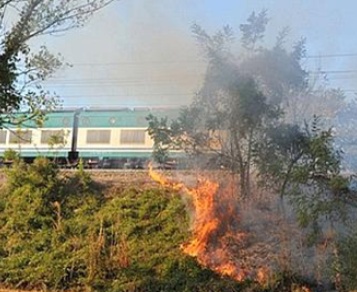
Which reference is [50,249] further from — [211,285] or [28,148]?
[28,148]

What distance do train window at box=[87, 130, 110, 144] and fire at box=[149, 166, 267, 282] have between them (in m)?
12.3

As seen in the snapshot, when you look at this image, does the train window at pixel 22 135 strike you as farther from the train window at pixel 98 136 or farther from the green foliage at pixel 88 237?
the train window at pixel 98 136

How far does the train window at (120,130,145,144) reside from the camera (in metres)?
20.6

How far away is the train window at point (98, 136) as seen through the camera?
74.2 feet

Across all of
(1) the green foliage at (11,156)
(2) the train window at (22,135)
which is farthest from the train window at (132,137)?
(2) the train window at (22,135)

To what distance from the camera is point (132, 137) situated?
69.9 feet

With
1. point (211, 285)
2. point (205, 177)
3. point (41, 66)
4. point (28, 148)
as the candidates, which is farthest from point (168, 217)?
point (28, 148)

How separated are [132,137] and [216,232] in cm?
1192

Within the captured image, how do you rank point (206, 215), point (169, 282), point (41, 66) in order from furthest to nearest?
point (206, 215) → point (169, 282) → point (41, 66)

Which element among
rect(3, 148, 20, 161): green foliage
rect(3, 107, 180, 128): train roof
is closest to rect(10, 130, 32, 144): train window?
rect(3, 148, 20, 161): green foliage

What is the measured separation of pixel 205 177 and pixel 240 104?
4.53ft

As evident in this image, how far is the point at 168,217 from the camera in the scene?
1121cm

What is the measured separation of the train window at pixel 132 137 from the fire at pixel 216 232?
10033 mm

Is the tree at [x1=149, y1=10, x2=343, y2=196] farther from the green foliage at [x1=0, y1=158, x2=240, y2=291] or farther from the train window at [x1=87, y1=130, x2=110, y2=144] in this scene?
the train window at [x1=87, y1=130, x2=110, y2=144]
